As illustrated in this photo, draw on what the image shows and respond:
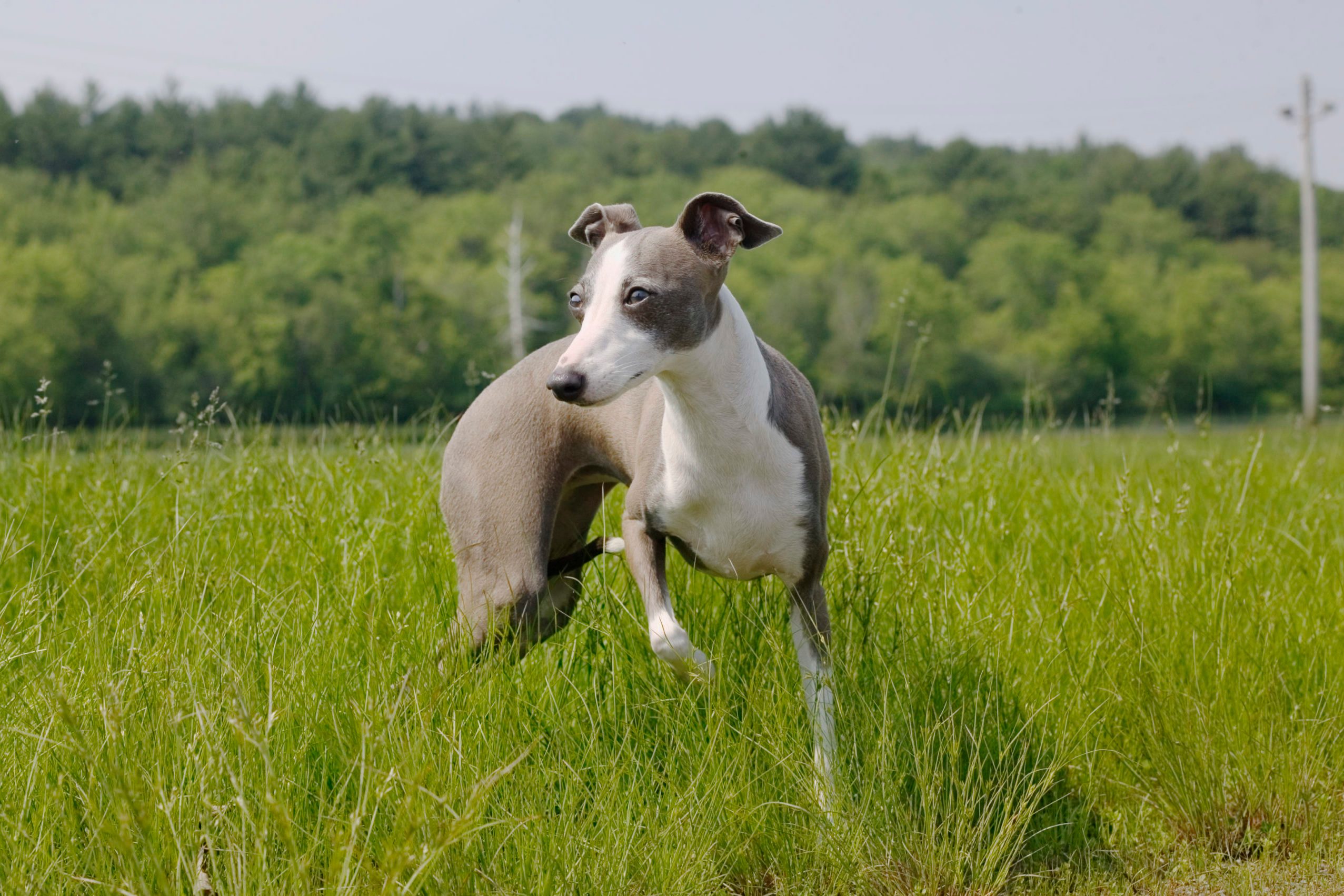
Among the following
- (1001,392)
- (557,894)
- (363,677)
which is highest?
(363,677)

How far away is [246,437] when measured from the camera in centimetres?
577

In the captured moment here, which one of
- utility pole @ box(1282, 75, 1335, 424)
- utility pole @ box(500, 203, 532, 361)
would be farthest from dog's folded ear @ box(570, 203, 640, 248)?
utility pole @ box(500, 203, 532, 361)

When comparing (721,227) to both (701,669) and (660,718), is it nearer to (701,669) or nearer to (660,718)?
(701,669)

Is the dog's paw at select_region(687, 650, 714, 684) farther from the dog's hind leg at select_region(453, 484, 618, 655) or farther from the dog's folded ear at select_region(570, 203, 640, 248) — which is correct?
the dog's folded ear at select_region(570, 203, 640, 248)

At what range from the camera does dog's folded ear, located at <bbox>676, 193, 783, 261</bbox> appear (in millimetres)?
2490

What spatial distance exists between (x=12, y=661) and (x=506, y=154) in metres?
59.8

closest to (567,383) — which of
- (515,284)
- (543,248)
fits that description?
(515,284)

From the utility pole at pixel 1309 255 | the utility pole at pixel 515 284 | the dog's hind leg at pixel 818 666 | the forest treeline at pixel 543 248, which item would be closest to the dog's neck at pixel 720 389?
the dog's hind leg at pixel 818 666

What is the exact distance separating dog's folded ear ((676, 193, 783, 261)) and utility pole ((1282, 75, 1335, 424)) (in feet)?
88.1

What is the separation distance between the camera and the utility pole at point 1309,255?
1028 inches

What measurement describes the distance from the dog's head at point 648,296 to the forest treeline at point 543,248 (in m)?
35.5

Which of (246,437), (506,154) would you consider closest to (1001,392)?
(506,154)

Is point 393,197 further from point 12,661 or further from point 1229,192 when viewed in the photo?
point 12,661

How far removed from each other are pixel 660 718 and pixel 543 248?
160 ft
